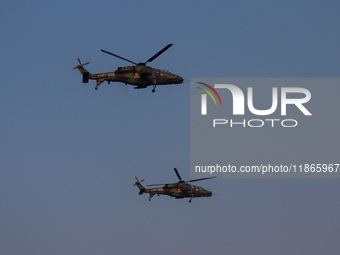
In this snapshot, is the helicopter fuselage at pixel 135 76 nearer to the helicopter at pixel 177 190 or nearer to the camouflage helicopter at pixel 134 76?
the camouflage helicopter at pixel 134 76

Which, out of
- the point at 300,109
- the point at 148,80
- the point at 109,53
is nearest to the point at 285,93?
the point at 300,109

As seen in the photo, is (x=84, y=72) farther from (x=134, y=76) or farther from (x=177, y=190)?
(x=177, y=190)

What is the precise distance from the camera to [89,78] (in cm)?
14675

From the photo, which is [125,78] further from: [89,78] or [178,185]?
[178,185]

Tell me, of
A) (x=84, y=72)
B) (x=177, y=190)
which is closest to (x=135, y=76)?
(x=84, y=72)

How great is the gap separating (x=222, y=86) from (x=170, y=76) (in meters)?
11.6

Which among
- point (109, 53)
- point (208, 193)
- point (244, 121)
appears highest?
point (109, 53)

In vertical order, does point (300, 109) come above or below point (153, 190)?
above

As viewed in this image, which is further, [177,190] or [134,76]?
[177,190]

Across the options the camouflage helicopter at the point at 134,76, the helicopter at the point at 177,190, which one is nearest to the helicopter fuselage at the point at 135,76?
the camouflage helicopter at the point at 134,76

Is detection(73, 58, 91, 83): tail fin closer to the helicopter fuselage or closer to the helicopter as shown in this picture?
the helicopter fuselage

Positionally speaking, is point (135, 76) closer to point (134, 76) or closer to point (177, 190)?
point (134, 76)

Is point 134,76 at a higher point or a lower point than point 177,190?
higher

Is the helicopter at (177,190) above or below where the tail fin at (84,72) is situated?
below
